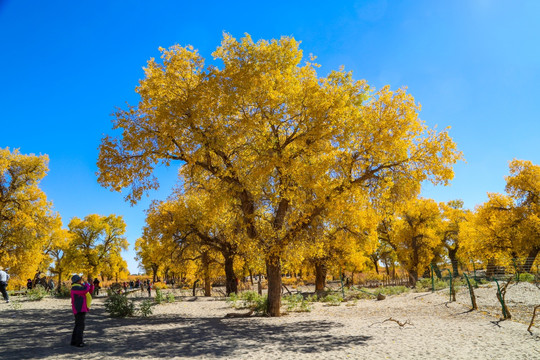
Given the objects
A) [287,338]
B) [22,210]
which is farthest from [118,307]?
[22,210]

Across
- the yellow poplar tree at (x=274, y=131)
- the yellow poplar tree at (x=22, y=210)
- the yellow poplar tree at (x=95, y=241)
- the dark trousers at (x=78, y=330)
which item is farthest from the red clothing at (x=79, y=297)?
the yellow poplar tree at (x=95, y=241)

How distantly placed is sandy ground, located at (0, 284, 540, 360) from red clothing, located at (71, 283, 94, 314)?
0.86 meters

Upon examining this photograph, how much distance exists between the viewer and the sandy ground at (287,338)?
23.9ft

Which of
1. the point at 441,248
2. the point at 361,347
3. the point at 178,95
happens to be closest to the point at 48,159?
the point at 178,95

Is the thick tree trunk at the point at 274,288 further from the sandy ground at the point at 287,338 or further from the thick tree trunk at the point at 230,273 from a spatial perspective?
the thick tree trunk at the point at 230,273

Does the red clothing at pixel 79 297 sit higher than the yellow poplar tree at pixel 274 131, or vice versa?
the yellow poplar tree at pixel 274 131

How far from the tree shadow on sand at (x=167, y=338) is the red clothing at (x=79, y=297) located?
0.86m

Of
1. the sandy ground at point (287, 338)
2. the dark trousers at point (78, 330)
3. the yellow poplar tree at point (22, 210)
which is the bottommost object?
the sandy ground at point (287, 338)

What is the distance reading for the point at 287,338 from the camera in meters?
9.38

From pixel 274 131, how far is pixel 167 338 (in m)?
8.23

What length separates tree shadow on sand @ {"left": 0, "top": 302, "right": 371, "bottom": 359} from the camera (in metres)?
7.48

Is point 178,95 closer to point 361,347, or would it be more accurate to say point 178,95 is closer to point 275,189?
point 275,189

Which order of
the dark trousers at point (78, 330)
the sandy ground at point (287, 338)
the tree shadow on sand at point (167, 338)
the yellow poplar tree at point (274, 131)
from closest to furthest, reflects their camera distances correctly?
the sandy ground at point (287, 338) → the tree shadow on sand at point (167, 338) → the dark trousers at point (78, 330) → the yellow poplar tree at point (274, 131)

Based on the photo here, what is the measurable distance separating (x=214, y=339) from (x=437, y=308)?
10641 mm
